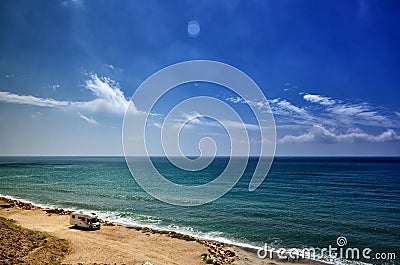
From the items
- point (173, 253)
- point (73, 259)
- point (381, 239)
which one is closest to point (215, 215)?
point (173, 253)

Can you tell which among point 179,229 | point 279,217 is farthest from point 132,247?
point 279,217

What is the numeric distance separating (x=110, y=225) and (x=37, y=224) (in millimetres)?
7234

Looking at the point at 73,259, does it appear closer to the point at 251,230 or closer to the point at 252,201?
the point at 251,230

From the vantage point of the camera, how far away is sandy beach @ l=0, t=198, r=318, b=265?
20000mm

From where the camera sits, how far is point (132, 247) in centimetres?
2295

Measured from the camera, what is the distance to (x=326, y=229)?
30.4m
